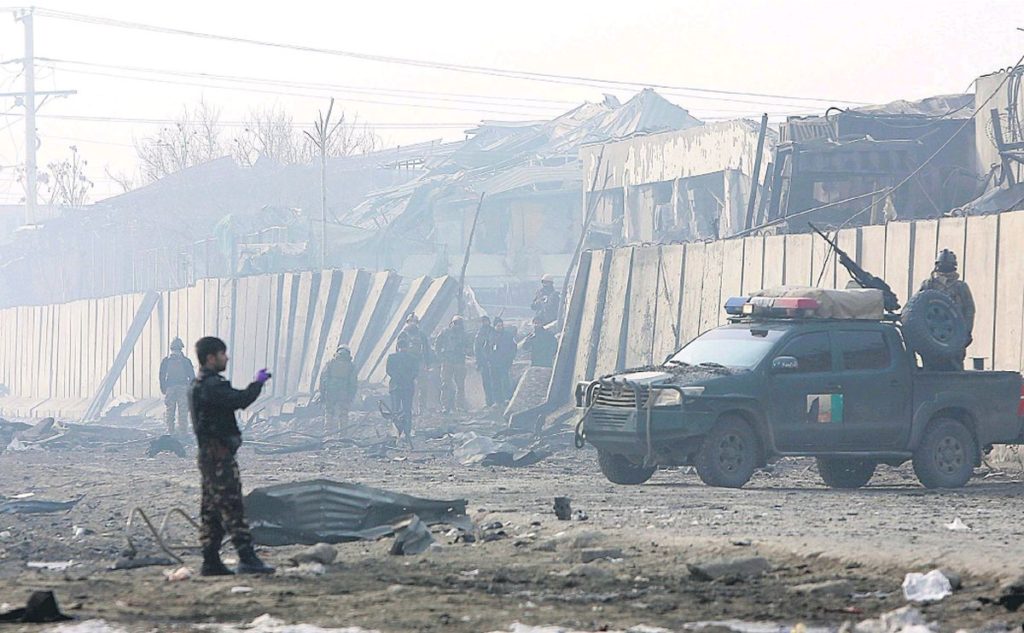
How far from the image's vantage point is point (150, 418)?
42.6 metres

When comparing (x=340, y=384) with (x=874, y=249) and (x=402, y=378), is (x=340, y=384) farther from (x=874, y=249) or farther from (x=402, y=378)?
(x=874, y=249)

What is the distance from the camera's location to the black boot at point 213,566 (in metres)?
10.1

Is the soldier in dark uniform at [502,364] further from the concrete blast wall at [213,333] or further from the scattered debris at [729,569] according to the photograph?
the scattered debris at [729,569]

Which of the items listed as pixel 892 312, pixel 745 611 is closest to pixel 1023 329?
pixel 892 312

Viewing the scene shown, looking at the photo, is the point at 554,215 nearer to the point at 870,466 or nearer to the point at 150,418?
the point at 150,418

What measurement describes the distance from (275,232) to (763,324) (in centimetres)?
4136

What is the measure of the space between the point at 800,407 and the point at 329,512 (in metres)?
5.28

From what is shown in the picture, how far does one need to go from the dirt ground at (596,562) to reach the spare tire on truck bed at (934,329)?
1.33 m

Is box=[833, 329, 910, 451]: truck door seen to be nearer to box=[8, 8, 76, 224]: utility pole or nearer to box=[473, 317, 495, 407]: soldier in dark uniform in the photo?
box=[473, 317, 495, 407]: soldier in dark uniform

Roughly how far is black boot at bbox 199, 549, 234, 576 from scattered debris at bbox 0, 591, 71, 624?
200 centimetres

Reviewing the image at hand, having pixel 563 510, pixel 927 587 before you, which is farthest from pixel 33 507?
pixel 927 587

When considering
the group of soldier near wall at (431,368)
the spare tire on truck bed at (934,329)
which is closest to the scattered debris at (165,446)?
the group of soldier near wall at (431,368)

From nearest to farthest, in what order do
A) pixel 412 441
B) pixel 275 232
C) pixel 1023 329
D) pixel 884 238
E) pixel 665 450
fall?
1. pixel 665 450
2. pixel 1023 329
3. pixel 884 238
4. pixel 412 441
5. pixel 275 232

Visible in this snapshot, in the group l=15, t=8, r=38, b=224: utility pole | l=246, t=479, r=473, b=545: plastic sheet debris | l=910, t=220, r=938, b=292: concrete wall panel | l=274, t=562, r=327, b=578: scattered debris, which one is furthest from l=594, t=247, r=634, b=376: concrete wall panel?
l=15, t=8, r=38, b=224: utility pole
